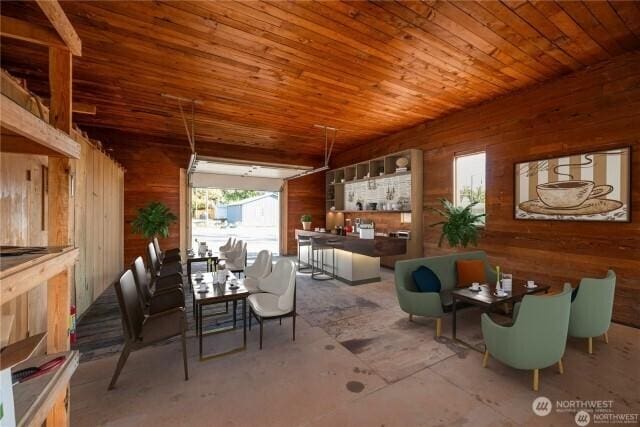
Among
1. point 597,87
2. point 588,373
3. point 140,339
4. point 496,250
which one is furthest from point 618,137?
point 140,339

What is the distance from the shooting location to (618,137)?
3.43 meters

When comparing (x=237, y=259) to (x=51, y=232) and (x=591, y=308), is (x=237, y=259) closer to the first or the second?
(x=51, y=232)

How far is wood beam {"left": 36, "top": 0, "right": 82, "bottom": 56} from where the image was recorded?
1140mm

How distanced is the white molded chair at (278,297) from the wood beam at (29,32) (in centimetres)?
255

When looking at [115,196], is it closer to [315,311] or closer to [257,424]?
[315,311]

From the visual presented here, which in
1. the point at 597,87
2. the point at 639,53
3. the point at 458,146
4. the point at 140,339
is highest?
the point at 639,53

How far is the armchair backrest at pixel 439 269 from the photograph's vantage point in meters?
3.56

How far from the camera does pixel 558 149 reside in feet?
12.9

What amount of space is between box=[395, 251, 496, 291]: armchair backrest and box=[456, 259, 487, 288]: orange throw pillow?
0.35 feet

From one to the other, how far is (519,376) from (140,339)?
3.41 meters

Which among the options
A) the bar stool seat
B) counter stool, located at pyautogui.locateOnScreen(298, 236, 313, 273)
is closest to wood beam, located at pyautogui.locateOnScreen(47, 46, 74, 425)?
the bar stool seat

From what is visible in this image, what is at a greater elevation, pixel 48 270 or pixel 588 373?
pixel 48 270

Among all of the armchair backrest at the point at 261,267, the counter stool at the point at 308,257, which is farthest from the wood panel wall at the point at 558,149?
the armchair backrest at the point at 261,267

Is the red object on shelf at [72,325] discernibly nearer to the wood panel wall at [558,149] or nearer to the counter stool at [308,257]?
the counter stool at [308,257]
